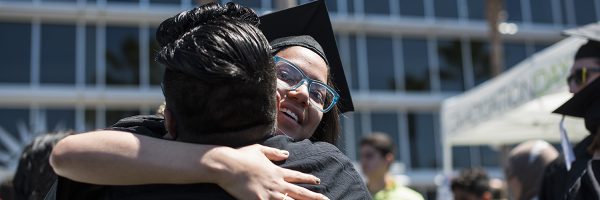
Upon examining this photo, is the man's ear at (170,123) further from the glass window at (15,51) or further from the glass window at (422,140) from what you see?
the glass window at (422,140)

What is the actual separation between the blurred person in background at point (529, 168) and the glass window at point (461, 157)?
803 inches

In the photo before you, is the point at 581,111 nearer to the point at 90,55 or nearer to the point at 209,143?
the point at 209,143

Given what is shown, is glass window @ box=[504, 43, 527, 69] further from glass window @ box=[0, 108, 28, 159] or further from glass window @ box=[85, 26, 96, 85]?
glass window @ box=[0, 108, 28, 159]

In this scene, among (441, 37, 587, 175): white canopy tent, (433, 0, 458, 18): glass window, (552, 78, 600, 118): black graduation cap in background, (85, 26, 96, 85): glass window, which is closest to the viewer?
(552, 78, 600, 118): black graduation cap in background

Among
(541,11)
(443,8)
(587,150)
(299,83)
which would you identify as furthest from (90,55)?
(299,83)

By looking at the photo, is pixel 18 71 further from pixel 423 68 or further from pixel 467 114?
pixel 467 114

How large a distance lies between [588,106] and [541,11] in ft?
85.9

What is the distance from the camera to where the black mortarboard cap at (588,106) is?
307 centimetres

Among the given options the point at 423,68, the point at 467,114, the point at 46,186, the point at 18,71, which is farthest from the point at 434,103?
the point at 46,186

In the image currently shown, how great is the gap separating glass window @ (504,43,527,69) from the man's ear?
26138 millimetres

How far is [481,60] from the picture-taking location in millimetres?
27297

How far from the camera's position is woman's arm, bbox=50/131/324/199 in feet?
5.33

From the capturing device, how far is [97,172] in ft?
5.47

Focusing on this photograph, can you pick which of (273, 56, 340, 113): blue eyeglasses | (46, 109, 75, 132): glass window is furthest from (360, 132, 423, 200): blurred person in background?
(46, 109, 75, 132): glass window
